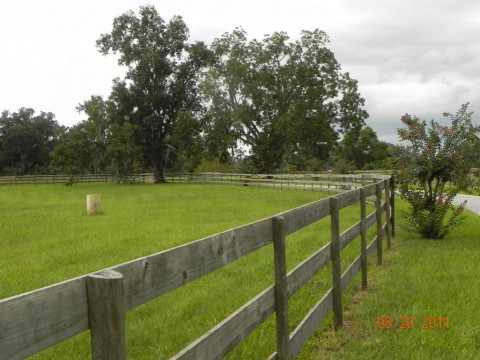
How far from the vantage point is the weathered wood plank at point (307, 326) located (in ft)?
12.1

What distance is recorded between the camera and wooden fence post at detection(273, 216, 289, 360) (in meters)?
3.37

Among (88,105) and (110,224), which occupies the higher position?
(88,105)

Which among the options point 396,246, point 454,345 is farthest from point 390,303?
point 396,246

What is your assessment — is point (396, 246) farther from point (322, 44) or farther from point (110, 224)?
point (322, 44)

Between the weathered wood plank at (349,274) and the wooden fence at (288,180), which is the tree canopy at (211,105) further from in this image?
the weathered wood plank at (349,274)

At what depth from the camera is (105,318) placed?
1650 mm

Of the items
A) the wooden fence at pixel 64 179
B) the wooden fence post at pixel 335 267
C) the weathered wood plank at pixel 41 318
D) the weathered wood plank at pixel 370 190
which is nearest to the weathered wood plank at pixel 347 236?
the wooden fence post at pixel 335 267

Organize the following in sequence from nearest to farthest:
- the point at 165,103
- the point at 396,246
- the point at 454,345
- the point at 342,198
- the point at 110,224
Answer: the point at 454,345 < the point at 342,198 < the point at 396,246 < the point at 110,224 < the point at 165,103

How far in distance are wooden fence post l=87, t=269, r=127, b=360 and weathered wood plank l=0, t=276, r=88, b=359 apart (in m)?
0.03

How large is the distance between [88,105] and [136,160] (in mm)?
7403

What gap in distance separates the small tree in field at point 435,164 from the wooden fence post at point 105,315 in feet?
30.9

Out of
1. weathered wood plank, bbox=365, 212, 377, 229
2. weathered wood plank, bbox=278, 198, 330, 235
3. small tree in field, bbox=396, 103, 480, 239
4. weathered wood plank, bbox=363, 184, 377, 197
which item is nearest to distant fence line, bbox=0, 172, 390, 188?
small tree in field, bbox=396, 103, 480, 239

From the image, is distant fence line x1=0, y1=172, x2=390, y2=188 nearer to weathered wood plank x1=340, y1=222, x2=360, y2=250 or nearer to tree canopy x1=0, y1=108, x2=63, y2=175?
weathered wood plank x1=340, y1=222, x2=360, y2=250
